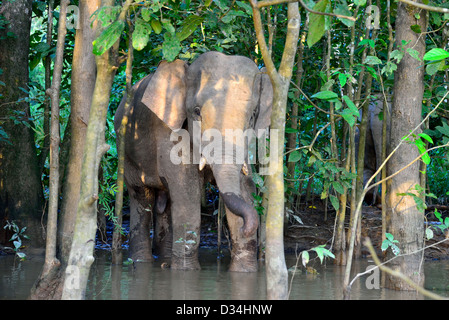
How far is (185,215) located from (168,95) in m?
1.32

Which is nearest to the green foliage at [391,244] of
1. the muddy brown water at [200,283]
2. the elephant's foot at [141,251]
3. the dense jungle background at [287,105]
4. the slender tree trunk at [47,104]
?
the dense jungle background at [287,105]

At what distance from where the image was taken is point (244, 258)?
650 centimetres

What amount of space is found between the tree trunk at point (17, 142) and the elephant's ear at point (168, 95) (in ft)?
5.75

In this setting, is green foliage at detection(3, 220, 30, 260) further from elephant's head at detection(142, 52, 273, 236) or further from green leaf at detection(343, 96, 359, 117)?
green leaf at detection(343, 96, 359, 117)

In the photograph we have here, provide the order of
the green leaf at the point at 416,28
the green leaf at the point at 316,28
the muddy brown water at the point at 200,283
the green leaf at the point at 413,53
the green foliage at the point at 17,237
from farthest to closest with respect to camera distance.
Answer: the green foliage at the point at 17,237 → the green leaf at the point at 416,28 → the green leaf at the point at 413,53 → the muddy brown water at the point at 200,283 → the green leaf at the point at 316,28

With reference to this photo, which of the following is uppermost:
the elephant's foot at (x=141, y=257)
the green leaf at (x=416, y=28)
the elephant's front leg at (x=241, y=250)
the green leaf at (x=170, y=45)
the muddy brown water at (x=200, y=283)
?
the green leaf at (x=416, y=28)

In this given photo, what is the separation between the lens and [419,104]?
17.2 feet

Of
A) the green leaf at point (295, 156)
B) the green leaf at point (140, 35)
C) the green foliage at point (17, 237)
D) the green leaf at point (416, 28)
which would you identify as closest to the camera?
the green leaf at point (140, 35)

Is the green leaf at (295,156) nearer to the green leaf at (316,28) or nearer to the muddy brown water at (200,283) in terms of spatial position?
the muddy brown water at (200,283)

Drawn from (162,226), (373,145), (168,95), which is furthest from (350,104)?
(373,145)

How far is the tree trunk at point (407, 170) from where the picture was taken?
5188 millimetres

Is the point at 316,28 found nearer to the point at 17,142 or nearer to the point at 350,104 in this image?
the point at 350,104

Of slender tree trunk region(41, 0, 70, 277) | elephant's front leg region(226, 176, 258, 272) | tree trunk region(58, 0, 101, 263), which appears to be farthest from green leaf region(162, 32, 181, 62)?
elephant's front leg region(226, 176, 258, 272)
